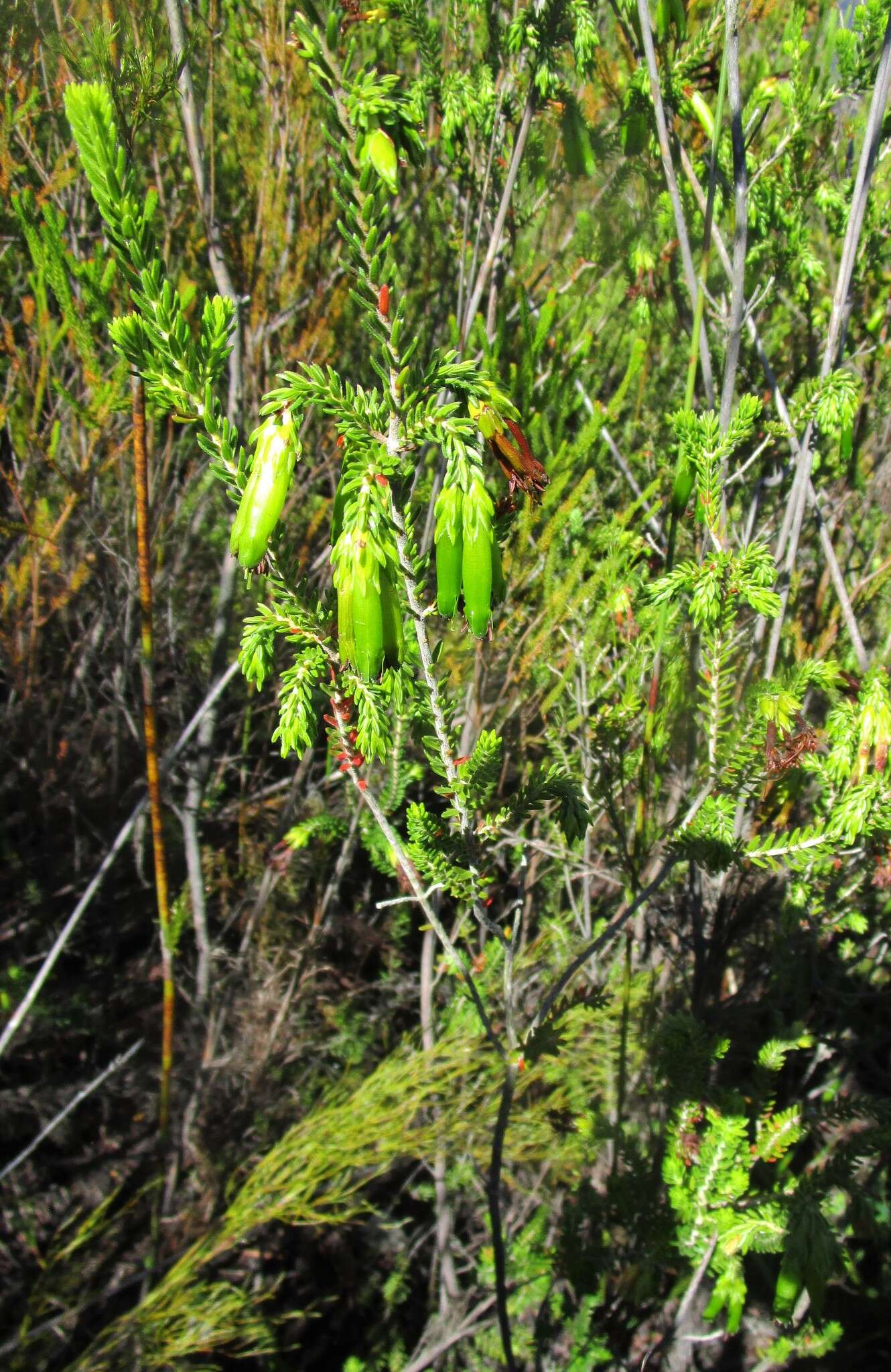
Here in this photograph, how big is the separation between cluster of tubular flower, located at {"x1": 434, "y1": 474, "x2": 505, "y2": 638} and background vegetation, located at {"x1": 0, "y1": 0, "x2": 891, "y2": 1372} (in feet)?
0.21

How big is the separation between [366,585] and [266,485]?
0.13 meters

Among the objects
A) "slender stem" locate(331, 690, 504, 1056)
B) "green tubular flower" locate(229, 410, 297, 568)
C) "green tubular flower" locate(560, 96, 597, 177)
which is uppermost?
"green tubular flower" locate(560, 96, 597, 177)

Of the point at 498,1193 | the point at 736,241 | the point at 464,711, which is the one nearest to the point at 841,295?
→ the point at 736,241

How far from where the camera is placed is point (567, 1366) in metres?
2.07

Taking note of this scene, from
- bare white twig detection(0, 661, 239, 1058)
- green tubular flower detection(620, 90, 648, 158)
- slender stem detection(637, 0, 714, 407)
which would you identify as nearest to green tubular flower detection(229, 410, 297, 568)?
slender stem detection(637, 0, 714, 407)

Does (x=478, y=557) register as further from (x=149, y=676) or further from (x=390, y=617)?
(x=149, y=676)

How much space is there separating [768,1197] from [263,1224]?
1553mm

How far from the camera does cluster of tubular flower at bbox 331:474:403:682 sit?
684 mm

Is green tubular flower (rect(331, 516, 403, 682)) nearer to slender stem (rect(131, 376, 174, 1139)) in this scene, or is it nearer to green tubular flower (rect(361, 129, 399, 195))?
green tubular flower (rect(361, 129, 399, 195))

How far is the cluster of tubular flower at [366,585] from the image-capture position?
68 centimetres

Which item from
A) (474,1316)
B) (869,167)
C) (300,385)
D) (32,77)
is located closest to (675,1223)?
(474,1316)

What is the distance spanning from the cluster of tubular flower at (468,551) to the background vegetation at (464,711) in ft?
0.21

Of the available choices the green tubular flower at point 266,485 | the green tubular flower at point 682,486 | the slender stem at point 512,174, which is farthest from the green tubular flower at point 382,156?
the slender stem at point 512,174

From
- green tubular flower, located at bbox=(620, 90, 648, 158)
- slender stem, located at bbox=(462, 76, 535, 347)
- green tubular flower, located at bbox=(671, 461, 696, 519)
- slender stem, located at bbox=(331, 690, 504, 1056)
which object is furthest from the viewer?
green tubular flower, located at bbox=(620, 90, 648, 158)
